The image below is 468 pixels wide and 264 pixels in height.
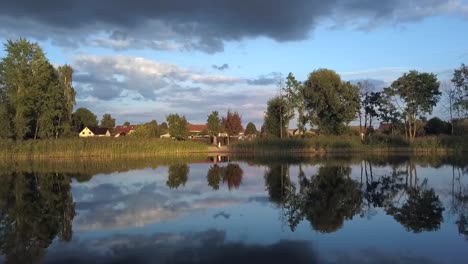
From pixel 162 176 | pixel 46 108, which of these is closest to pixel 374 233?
pixel 162 176

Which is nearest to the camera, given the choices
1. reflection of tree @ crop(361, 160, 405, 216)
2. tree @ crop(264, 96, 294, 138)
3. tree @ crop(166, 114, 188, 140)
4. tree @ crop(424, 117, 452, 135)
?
reflection of tree @ crop(361, 160, 405, 216)

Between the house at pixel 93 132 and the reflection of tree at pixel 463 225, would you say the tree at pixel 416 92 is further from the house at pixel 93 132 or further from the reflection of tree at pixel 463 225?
the house at pixel 93 132

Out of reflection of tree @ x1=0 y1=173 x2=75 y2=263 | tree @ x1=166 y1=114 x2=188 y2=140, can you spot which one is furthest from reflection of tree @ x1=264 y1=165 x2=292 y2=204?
tree @ x1=166 y1=114 x2=188 y2=140

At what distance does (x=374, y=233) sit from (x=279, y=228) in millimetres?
2241

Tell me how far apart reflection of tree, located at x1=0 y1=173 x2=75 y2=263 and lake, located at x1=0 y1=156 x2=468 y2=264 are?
0.04m

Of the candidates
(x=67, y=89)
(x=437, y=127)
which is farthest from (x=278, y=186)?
(x=437, y=127)

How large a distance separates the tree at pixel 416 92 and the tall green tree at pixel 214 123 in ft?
112

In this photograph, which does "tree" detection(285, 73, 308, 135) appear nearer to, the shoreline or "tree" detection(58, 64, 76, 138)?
the shoreline

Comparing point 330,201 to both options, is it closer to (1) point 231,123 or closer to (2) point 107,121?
(1) point 231,123

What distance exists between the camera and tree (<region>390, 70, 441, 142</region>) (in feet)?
214

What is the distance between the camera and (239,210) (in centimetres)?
1481

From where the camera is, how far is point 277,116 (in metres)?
68.3

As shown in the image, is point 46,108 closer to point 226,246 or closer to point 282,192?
point 282,192

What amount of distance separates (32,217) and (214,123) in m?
76.0
